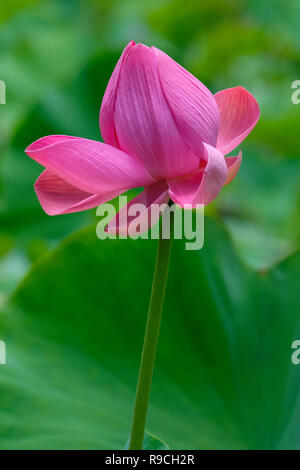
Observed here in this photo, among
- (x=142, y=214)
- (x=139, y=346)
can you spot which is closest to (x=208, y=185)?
(x=142, y=214)

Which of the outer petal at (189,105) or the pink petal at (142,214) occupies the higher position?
the outer petal at (189,105)

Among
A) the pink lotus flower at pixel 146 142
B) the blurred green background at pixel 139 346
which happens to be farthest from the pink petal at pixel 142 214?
Answer: the blurred green background at pixel 139 346

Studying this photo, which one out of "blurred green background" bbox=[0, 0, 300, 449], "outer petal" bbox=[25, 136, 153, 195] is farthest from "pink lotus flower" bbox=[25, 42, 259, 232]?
"blurred green background" bbox=[0, 0, 300, 449]

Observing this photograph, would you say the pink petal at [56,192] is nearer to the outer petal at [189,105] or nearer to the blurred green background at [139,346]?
the outer petal at [189,105]

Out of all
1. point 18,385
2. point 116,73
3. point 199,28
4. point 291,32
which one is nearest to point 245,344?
point 18,385
